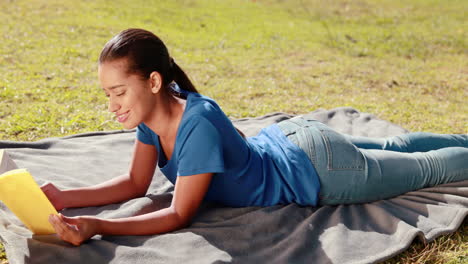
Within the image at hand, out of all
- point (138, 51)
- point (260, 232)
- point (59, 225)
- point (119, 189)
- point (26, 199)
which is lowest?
point (260, 232)

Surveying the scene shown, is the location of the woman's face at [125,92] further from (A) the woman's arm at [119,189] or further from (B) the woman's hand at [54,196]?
(B) the woman's hand at [54,196]

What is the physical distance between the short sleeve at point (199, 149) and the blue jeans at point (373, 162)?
66cm

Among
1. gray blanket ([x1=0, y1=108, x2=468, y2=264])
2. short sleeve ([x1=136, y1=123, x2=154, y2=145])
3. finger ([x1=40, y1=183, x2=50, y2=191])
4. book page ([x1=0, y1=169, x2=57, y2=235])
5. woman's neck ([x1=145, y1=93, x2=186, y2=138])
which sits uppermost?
woman's neck ([x1=145, y1=93, x2=186, y2=138])

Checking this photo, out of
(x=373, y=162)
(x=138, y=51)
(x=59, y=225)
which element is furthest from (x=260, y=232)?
(x=138, y=51)

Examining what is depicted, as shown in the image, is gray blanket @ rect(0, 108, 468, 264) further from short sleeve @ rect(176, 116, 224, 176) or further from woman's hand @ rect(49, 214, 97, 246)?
short sleeve @ rect(176, 116, 224, 176)

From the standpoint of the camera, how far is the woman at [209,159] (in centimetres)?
267

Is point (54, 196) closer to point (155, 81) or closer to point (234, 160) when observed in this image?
point (155, 81)

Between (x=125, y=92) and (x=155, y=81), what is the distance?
0.58ft

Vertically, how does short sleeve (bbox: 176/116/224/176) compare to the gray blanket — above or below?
above

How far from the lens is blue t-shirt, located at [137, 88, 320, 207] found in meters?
2.66

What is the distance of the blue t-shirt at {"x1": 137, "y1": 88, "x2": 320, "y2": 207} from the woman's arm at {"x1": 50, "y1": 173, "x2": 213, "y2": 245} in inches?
3.5

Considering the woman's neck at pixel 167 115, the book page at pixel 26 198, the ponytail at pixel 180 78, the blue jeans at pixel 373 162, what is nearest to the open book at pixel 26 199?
the book page at pixel 26 198

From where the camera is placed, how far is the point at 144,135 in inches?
123

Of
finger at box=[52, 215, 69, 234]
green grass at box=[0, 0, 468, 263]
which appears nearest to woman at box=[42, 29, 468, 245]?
finger at box=[52, 215, 69, 234]
